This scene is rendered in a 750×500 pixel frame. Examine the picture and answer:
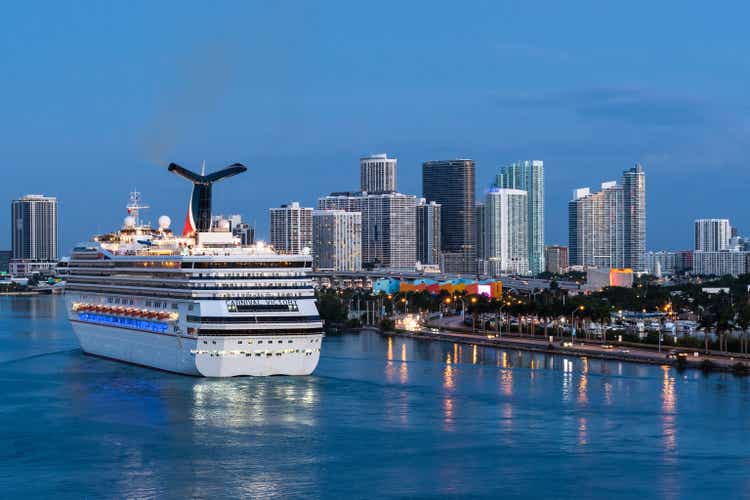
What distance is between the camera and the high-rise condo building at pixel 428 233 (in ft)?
560

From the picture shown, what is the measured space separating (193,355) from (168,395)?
6.26ft

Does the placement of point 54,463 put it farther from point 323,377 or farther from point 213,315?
point 323,377

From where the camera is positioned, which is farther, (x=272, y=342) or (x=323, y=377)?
(x=323, y=377)

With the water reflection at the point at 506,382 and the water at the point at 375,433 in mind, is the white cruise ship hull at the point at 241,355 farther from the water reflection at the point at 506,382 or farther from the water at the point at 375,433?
the water reflection at the point at 506,382

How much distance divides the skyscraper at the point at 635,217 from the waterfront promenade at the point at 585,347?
127 metres

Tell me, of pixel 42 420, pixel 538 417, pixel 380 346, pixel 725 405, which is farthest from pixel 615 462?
pixel 380 346

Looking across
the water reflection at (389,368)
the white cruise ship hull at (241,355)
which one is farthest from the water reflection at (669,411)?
the white cruise ship hull at (241,355)

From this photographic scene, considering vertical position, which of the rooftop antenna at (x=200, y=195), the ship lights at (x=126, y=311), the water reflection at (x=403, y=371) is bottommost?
the water reflection at (x=403, y=371)

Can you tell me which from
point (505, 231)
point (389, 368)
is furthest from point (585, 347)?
point (505, 231)

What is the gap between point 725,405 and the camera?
3734 centimetres

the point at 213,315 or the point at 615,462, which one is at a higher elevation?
the point at 213,315

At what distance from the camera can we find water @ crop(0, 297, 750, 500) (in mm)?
26656

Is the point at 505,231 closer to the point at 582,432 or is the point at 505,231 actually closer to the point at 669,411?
Answer: the point at 669,411

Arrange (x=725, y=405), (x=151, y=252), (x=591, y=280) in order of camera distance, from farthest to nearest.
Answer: (x=591, y=280) → (x=151, y=252) → (x=725, y=405)
